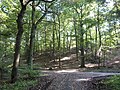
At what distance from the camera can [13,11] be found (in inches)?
994

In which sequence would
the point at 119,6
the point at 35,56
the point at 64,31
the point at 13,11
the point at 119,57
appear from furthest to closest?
the point at 35,56
the point at 64,31
the point at 119,57
the point at 13,11
the point at 119,6

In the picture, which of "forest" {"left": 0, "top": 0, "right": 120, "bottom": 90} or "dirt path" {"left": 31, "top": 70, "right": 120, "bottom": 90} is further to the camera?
"forest" {"left": 0, "top": 0, "right": 120, "bottom": 90}

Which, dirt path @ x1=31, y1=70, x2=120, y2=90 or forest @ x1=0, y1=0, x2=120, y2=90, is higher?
forest @ x1=0, y1=0, x2=120, y2=90

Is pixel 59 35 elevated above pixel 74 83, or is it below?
above

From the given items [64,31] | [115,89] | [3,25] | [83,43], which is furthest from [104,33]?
[115,89]

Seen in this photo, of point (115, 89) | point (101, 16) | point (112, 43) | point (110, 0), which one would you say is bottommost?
point (115, 89)

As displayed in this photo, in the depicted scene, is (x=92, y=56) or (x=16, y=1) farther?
(x=92, y=56)

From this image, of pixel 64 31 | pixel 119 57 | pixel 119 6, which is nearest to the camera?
pixel 119 6

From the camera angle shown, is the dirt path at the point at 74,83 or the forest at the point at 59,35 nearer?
the dirt path at the point at 74,83

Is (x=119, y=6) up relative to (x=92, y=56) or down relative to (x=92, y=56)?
up

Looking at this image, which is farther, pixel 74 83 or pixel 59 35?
pixel 59 35

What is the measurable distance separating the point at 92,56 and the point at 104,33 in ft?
19.9

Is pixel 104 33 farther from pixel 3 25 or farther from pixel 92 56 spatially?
pixel 3 25

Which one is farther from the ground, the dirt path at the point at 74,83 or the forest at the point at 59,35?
the forest at the point at 59,35
